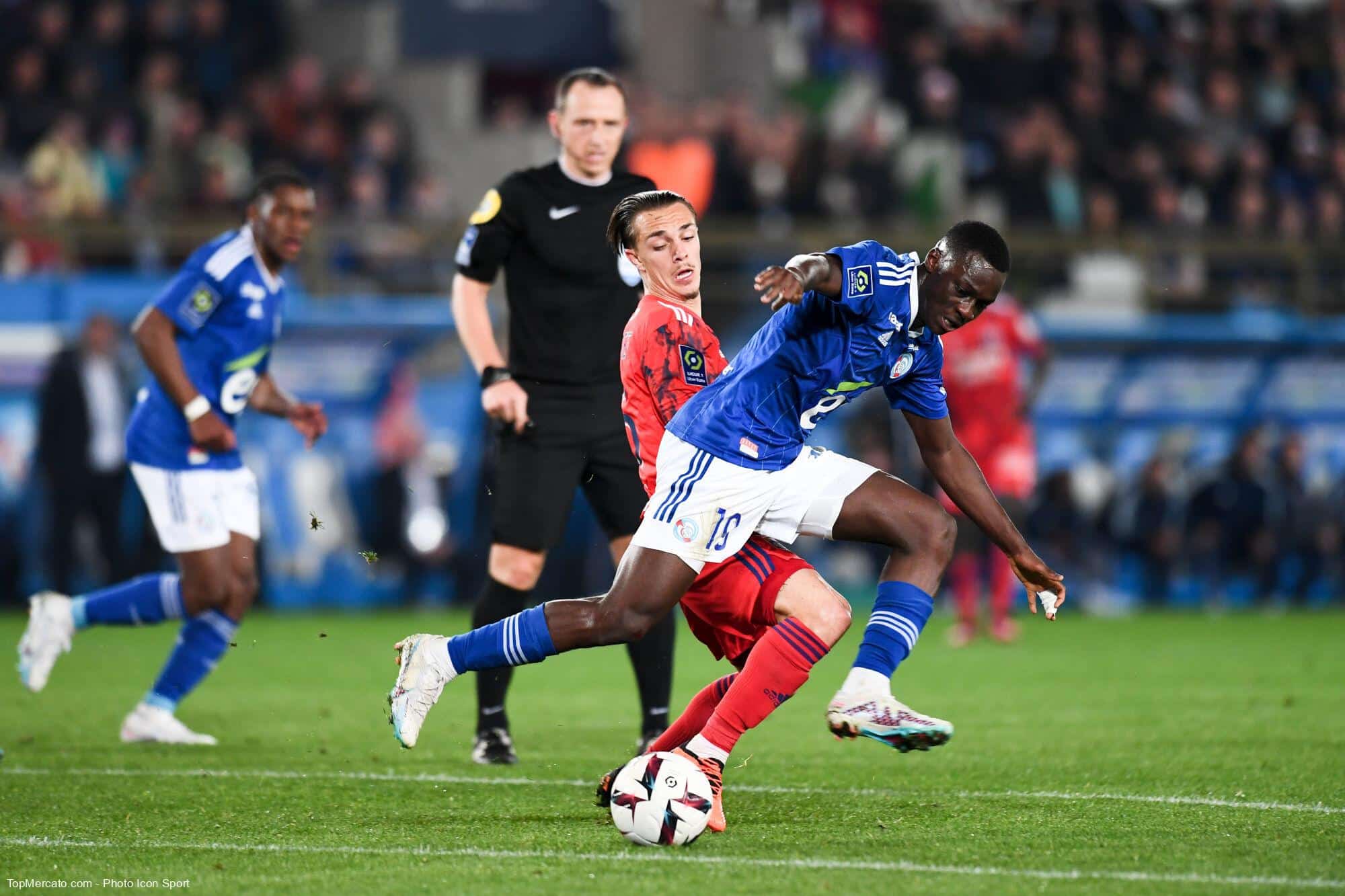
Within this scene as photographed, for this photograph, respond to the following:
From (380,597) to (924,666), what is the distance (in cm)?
603

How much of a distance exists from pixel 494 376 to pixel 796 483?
5.79 feet

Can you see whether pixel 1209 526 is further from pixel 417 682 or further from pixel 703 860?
pixel 703 860

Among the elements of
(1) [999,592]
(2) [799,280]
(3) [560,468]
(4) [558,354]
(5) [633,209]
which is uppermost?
(5) [633,209]

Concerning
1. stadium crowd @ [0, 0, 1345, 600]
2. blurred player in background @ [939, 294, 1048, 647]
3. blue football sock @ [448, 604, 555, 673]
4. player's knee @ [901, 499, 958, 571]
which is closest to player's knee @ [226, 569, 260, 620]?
blue football sock @ [448, 604, 555, 673]

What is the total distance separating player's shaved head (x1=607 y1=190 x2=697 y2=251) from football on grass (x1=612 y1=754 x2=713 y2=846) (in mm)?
1684

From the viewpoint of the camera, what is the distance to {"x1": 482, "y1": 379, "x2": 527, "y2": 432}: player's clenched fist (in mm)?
6781

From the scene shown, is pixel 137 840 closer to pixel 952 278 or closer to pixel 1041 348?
pixel 952 278

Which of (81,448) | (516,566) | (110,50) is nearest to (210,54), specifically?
(110,50)

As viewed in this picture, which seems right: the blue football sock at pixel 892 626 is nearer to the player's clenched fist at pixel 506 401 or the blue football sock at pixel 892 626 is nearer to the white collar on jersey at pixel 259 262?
the player's clenched fist at pixel 506 401

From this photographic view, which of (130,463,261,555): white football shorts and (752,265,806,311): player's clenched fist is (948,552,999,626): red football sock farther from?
(752,265,806,311): player's clenched fist

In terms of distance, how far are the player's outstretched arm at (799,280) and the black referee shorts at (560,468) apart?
2036 millimetres

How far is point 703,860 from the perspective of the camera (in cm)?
485

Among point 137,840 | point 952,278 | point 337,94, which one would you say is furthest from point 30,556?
point 952,278

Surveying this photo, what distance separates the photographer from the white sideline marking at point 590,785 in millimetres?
5680
